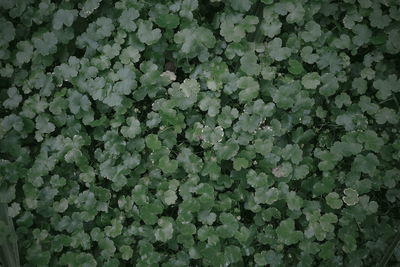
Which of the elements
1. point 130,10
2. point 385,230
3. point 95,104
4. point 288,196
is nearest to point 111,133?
point 95,104

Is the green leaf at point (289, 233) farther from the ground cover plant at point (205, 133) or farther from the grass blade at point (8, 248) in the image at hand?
the grass blade at point (8, 248)

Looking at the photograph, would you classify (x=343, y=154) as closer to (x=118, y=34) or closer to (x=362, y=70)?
(x=362, y=70)

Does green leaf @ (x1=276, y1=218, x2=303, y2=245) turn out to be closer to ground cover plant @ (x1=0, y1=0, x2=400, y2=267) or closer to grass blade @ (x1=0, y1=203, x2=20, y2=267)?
ground cover plant @ (x1=0, y1=0, x2=400, y2=267)

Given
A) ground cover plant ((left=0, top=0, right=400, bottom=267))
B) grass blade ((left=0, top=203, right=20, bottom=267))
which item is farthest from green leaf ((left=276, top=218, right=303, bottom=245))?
grass blade ((left=0, top=203, right=20, bottom=267))

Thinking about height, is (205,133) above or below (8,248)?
above

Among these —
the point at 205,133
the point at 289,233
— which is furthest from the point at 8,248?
the point at 289,233

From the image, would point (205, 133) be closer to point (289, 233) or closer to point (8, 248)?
point (289, 233)

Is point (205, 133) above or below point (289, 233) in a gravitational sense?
above

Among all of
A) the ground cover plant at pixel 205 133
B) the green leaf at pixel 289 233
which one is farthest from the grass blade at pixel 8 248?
the green leaf at pixel 289 233
